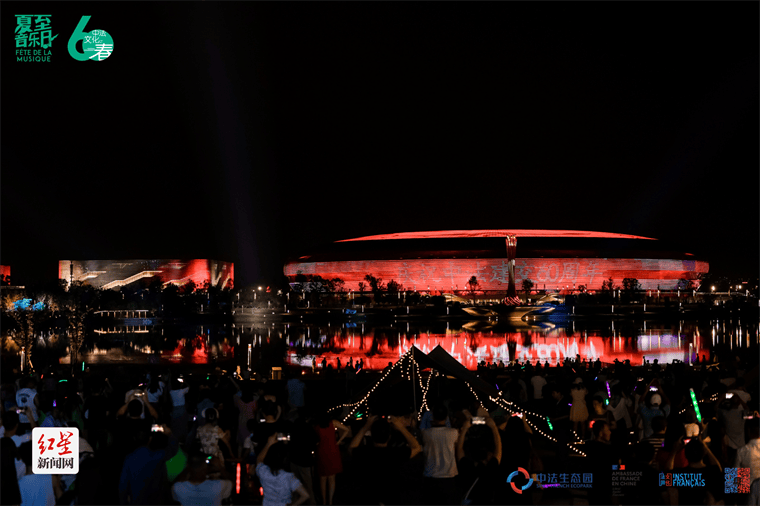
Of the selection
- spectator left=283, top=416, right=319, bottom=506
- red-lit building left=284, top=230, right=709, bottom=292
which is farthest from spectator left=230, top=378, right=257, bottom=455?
red-lit building left=284, top=230, right=709, bottom=292

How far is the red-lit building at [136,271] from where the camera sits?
434 ft

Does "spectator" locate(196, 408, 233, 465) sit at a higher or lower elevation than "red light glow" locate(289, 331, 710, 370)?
higher

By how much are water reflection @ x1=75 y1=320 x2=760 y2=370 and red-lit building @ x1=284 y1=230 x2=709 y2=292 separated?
58.1 metres

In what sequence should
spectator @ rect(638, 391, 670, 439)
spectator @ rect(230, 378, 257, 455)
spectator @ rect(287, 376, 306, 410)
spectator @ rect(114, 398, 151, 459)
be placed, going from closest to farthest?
spectator @ rect(114, 398, 151, 459) < spectator @ rect(230, 378, 257, 455) < spectator @ rect(638, 391, 670, 439) < spectator @ rect(287, 376, 306, 410)

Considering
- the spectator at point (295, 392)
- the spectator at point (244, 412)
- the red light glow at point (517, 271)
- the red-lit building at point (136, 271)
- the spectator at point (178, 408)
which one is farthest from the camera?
the red-lit building at point (136, 271)

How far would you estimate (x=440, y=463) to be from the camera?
6.53m

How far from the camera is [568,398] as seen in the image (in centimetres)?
977

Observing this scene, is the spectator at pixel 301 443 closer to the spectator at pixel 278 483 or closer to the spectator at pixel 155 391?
the spectator at pixel 278 483

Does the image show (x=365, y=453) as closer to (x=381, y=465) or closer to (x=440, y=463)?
(x=381, y=465)

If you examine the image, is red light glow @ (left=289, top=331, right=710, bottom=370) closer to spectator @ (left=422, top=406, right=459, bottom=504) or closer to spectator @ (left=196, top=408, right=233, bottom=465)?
spectator @ (left=196, top=408, right=233, bottom=465)

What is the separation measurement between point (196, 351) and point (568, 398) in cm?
2312

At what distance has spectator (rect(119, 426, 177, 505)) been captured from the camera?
5.66 m

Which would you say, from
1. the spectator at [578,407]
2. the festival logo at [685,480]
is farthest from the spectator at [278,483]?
the spectator at [578,407]

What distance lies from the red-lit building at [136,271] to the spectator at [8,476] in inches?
5141
